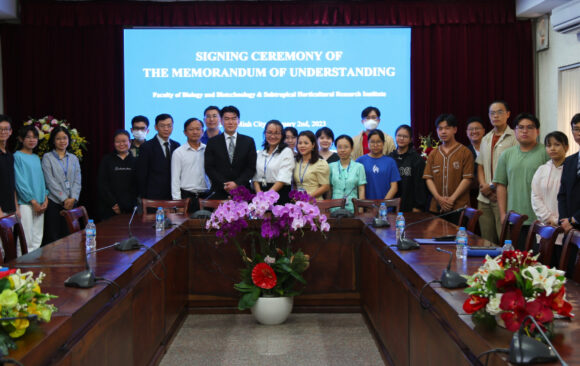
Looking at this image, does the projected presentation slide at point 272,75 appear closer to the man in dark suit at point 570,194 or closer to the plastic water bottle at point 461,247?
the man in dark suit at point 570,194

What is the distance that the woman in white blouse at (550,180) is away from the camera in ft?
13.3

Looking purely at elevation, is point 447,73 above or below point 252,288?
above

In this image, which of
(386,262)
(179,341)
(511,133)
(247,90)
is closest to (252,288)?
(179,341)

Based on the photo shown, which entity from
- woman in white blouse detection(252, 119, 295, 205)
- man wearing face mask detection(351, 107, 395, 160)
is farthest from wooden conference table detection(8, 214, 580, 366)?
man wearing face mask detection(351, 107, 395, 160)

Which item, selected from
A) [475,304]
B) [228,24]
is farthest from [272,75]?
[475,304]

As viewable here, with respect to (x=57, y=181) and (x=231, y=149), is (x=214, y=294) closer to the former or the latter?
(x=231, y=149)

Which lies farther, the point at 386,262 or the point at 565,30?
the point at 565,30

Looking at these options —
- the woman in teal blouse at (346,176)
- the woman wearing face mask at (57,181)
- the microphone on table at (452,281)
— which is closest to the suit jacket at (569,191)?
the woman in teal blouse at (346,176)

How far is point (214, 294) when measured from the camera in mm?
4367

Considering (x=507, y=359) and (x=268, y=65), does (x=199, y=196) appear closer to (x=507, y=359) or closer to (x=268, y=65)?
(x=268, y=65)

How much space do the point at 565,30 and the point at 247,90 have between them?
339cm

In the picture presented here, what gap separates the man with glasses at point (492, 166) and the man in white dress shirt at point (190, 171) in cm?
244

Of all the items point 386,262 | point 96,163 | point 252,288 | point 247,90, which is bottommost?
point 252,288

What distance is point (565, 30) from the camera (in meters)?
5.82
